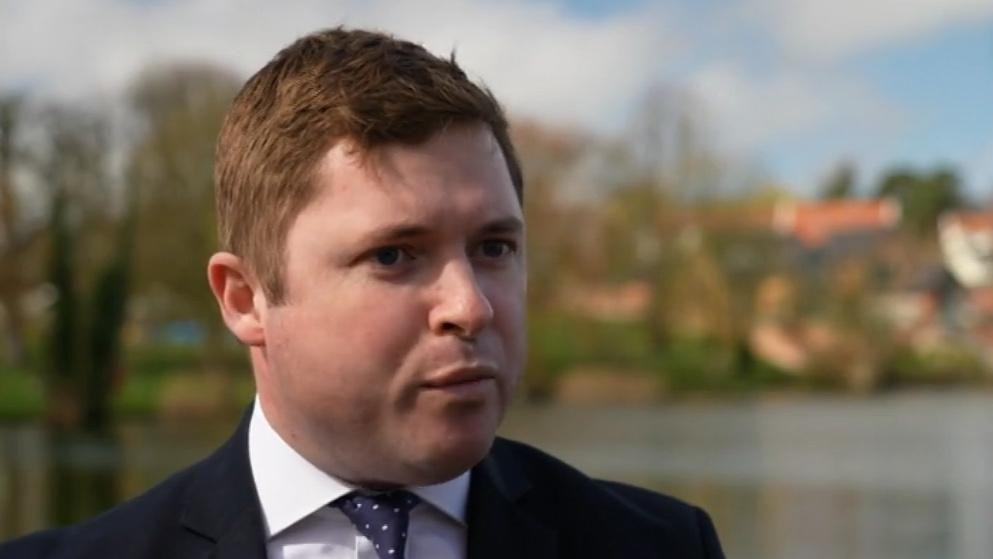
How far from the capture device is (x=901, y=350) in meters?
34.6

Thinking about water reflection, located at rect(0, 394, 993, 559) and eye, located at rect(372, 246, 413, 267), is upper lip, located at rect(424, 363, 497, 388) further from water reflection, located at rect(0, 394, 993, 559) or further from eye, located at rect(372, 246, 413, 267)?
water reflection, located at rect(0, 394, 993, 559)

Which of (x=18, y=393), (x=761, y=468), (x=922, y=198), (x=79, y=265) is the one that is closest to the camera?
(x=761, y=468)

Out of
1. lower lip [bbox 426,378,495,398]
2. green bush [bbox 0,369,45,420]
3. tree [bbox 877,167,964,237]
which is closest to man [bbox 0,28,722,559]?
lower lip [bbox 426,378,495,398]

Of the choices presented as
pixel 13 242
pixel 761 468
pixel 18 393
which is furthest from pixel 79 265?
pixel 761 468

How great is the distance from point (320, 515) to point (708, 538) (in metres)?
0.44

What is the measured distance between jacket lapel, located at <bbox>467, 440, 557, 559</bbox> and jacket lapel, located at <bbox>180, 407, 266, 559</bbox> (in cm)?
22

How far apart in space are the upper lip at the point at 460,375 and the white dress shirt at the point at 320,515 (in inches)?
6.5

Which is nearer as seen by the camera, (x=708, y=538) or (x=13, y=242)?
(x=708, y=538)

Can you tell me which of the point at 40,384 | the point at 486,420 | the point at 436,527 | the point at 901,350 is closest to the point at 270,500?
the point at 436,527

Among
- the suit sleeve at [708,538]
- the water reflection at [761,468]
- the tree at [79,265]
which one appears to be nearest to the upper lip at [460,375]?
the suit sleeve at [708,538]

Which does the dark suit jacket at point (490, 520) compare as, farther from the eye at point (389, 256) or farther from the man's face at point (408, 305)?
the eye at point (389, 256)

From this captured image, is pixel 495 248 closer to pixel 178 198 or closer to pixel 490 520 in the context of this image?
pixel 490 520

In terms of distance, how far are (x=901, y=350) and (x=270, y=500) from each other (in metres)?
34.1

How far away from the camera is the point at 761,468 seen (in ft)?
55.7
